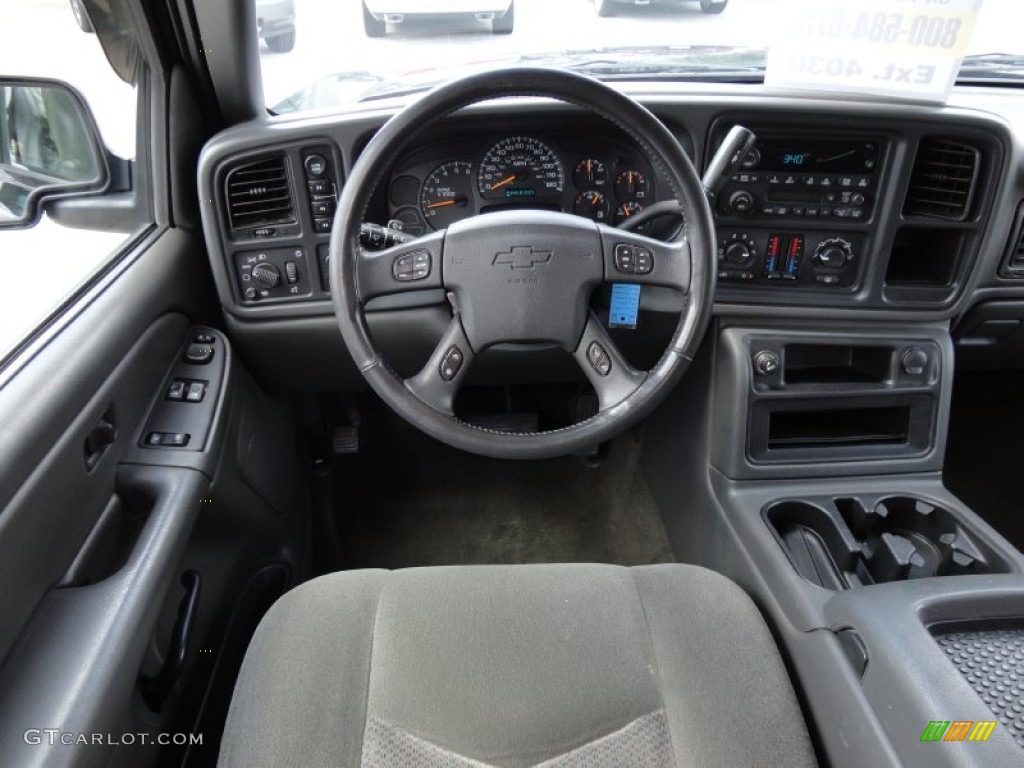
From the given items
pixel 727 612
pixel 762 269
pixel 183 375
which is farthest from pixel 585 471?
pixel 183 375

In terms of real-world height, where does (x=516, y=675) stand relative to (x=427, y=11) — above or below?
below

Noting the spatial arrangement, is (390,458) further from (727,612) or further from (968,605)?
(968,605)

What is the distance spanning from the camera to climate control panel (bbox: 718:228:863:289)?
1473 millimetres

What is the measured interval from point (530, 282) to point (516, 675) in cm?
59

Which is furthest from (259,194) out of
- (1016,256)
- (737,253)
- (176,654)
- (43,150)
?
(1016,256)

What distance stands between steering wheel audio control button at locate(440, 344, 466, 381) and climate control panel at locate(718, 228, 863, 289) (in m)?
0.64

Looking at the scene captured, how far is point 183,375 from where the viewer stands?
1.40 m

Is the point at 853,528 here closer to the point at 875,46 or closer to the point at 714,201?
the point at 714,201

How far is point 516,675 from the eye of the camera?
1003mm

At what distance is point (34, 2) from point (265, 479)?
1011 mm

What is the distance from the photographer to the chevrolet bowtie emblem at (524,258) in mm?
1131

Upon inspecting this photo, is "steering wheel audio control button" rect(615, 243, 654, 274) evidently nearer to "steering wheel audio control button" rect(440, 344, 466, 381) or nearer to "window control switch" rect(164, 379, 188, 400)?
"steering wheel audio control button" rect(440, 344, 466, 381)

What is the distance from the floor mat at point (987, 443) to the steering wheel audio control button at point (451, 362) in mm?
1593

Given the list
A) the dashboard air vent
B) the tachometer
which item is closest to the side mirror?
the tachometer
